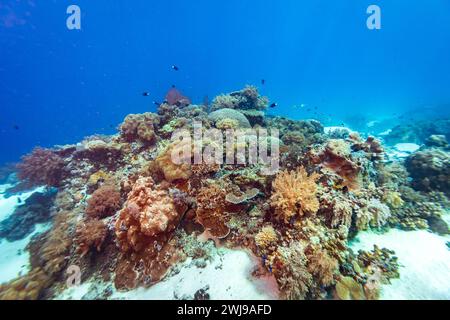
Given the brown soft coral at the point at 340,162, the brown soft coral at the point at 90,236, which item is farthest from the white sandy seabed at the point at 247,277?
the brown soft coral at the point at 340,162

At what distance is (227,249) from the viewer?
4.96 metres

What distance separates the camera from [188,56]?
338ft

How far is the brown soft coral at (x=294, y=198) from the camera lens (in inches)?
189

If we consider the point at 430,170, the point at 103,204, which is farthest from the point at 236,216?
the point at 430,170

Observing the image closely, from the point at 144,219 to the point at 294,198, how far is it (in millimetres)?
3352

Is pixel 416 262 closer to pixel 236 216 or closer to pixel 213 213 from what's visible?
pixel 236 216

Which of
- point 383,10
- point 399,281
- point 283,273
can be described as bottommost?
point 399,281

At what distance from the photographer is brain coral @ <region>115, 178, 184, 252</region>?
472 centimetres

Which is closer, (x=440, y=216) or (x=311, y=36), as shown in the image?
(x=440, y=216)

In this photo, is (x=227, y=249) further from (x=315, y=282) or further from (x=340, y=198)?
(x=340, y=198)
